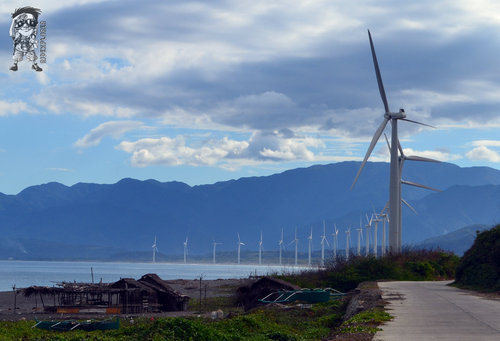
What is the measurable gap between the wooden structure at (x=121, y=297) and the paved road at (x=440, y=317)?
1709cm

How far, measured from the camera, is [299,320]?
32.5m

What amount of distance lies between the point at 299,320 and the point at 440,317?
7948 millimetres

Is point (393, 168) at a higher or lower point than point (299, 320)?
higher

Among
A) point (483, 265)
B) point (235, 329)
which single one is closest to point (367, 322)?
point (235, 329)

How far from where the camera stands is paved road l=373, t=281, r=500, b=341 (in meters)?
21.0

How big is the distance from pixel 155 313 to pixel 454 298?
1977cm

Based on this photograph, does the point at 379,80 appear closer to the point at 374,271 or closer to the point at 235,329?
the point at 374,271

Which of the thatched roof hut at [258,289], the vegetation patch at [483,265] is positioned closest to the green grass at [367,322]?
the vegetation patch at [483,265]

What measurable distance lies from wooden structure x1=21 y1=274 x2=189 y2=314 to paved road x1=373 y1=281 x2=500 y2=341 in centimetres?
1709

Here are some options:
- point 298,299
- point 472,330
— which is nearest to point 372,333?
point 472,330

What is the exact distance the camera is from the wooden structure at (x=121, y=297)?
46.5 metres

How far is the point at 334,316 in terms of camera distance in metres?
33.2

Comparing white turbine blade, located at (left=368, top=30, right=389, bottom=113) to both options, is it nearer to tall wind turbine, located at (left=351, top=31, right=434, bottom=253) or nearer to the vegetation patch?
tall wind turbine, located at (left=351, top=31, right=434, bottom=253)

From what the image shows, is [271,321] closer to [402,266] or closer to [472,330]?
[472,330]
